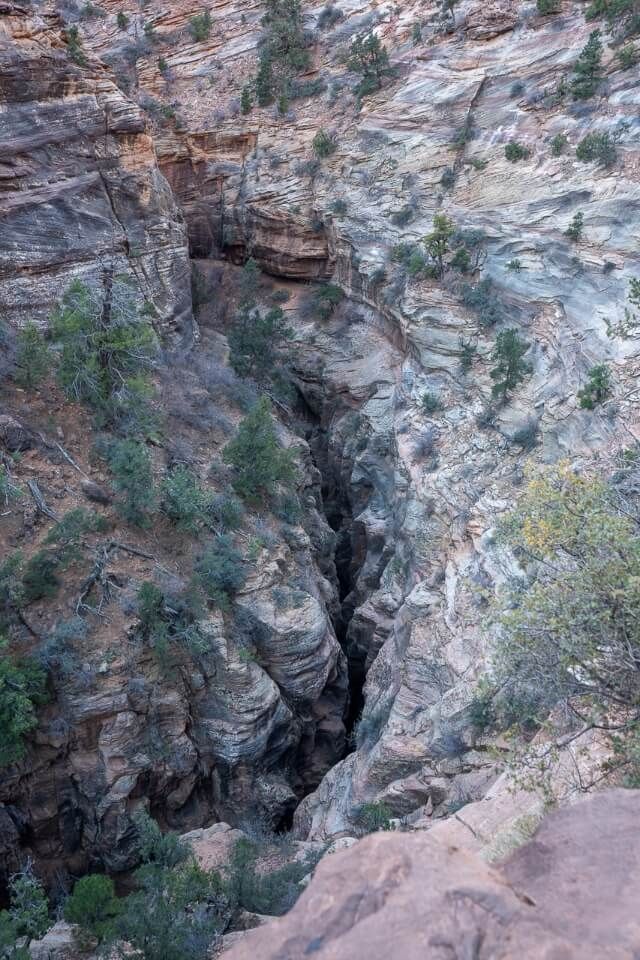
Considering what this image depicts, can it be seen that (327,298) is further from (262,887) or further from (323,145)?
(262,887)

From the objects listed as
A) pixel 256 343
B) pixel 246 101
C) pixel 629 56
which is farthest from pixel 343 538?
pixel 246 101

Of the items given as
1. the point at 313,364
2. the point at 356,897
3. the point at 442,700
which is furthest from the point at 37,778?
the point at 313,364

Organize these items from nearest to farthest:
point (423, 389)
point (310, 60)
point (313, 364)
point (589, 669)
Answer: point (589, 669) → point (423, 389) → point (313, 364) → point (310, 60)

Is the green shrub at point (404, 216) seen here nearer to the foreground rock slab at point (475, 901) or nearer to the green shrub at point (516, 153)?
the green shrub at point (516, 153)

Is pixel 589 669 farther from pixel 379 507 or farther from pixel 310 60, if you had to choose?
pixel 310 60

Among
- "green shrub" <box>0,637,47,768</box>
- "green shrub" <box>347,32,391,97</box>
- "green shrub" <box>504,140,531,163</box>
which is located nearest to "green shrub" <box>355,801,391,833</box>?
"green shrub" <box>0,637,47,768</box>

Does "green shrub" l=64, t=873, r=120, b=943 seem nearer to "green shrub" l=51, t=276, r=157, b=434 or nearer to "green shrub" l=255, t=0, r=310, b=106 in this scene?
"green shrub" l=51, t=276, r=157, b=434
